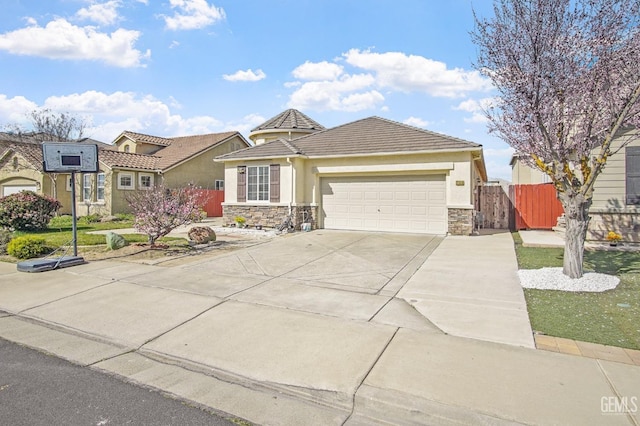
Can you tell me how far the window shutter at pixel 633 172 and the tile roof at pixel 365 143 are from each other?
4.20m

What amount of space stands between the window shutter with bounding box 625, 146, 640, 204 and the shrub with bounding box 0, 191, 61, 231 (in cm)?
2127

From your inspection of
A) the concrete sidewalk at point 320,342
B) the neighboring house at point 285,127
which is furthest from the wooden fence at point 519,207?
the neighboring house at point 285,127

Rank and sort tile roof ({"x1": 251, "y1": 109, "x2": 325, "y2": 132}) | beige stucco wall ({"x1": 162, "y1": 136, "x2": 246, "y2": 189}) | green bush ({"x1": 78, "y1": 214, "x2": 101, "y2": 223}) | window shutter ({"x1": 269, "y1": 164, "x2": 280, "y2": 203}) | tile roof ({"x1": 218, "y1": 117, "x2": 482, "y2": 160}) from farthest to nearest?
beige stucco wall ({"x1": 162, "y1": 136, "x2": 246, "y2": 189}) < tile roof ({"x1": 251, "y1": 109, "x2": 325, "y2": 132}) < green bush ({"x1": 78, "y1": 214, "x2": 101, "y2": 223}) < window shutter ({"x1": 269, "y1": 164, "x2": 280, "y2": 203}) < tile roof ({"x1": 218, "y1": 117, "x2": 482, "y2": 160})

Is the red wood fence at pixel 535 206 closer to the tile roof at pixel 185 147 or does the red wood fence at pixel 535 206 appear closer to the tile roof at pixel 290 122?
the tile roof at pixel 290 122

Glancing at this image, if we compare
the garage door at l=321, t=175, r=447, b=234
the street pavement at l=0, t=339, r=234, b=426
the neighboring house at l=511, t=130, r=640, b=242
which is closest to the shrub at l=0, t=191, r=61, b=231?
the garage door at l=321, t=175, r=447, b=234

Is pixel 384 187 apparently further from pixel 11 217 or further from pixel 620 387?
pixel 11 217

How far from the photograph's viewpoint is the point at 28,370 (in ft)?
12.8

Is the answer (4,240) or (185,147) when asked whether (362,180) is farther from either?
(185,147)

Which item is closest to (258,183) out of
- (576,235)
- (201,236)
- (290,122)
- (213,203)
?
(201,236)

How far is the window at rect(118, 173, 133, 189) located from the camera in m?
22.0

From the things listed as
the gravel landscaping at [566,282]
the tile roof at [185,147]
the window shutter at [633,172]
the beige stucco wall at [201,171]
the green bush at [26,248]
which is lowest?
the gravel landscaping at [566,282]

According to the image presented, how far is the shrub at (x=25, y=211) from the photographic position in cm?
1448

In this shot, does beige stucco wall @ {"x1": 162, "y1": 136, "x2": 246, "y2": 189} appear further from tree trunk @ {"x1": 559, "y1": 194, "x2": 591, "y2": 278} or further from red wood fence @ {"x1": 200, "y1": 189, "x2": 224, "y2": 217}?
tree trunk @ {"x1": 559, "y1": 194, "x2": 591, "y2": 278}

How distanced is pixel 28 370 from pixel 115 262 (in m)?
5.53
